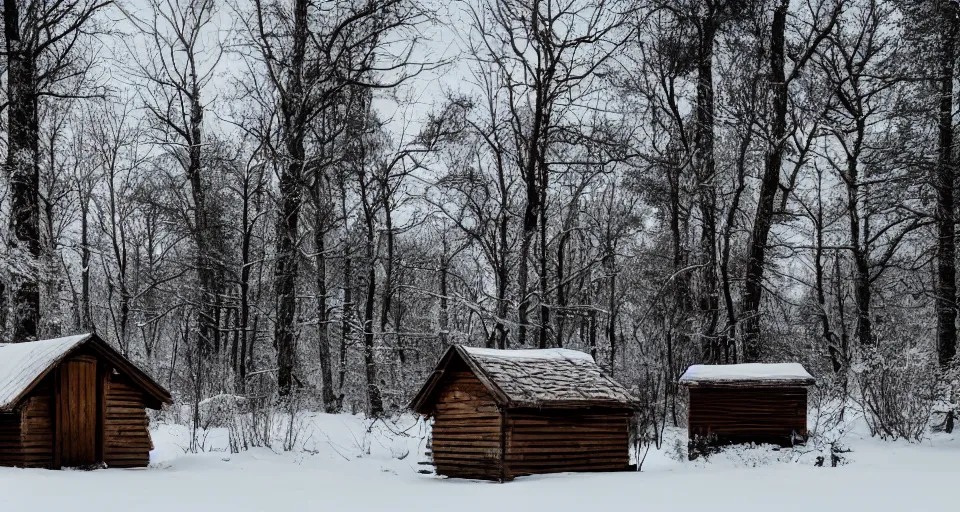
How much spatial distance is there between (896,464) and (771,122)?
13541mm

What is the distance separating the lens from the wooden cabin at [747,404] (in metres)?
26.6

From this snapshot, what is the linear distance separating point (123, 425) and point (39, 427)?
1.85 metres

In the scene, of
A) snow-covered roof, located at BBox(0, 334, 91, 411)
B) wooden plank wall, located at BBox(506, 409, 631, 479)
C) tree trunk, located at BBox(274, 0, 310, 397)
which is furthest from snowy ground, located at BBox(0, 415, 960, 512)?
tree trunk, located at BBox(274, 0, 310, 397)

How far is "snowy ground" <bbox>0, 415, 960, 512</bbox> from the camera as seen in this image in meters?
14.3

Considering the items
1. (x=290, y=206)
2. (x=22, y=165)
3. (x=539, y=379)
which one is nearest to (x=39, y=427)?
(x=22, y=165)

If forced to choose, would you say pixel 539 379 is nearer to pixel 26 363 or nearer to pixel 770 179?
pixel 26 363

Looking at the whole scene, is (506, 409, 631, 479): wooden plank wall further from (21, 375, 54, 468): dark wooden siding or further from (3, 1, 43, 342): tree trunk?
(3, 1, 43, 342): tree trunk

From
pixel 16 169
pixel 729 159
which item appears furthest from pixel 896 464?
pixel 16 169

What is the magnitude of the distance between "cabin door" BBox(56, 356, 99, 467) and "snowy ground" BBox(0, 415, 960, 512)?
93 cm

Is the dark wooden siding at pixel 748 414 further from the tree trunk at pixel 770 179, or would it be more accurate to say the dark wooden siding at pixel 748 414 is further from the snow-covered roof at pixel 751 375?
the tree trunk at pixel 770 179

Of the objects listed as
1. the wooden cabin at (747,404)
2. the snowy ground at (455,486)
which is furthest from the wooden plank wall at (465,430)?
the wooden cabin at (747,404)

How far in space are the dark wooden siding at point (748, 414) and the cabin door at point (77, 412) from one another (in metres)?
16.5

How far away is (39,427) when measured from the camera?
18.8 meters

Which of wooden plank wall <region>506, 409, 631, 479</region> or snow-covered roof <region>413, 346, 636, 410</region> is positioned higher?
snow-covered roof <region>413, 346, 636, 410</region>
